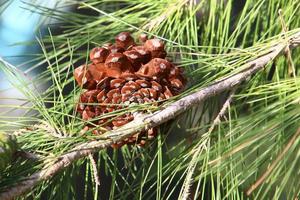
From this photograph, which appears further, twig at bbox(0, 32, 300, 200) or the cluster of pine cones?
the cluster of pine cones

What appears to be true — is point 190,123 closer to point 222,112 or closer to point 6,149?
point 222,112

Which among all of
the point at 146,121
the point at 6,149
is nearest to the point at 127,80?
the point at 146,121

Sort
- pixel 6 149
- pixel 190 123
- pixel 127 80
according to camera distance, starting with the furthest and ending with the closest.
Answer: pixel 190 123 < pixel 127 80 < pixel 6 149

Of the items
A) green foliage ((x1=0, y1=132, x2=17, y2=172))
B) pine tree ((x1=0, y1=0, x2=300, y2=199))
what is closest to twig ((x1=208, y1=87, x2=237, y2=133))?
pine tree ((x1=0, y1=0, x2=300, y2=199))

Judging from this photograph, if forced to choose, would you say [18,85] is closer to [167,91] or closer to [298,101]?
[167,91]

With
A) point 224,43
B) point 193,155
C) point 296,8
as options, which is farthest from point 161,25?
point 193,155

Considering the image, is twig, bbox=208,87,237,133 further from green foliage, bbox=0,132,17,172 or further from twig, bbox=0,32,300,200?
green foliage, bbox=0,132,17,172

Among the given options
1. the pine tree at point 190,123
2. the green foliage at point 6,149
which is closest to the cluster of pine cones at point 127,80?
the pine tree at point 190,123
